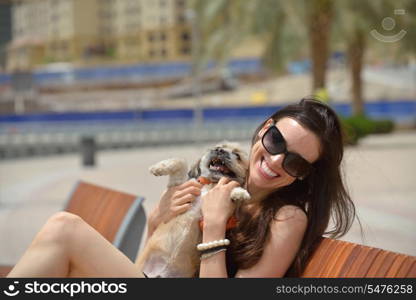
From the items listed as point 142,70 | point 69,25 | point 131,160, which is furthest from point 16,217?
point 69,25

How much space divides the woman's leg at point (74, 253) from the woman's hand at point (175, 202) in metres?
0.45

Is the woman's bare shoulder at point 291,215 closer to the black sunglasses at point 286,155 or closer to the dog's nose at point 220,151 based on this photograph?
the black sunglasses at point 286,155

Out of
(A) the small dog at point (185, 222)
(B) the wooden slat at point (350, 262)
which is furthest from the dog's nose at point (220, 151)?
(B) the wooden slat at point (350, 262)

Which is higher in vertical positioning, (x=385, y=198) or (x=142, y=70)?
(x=385, y=198)

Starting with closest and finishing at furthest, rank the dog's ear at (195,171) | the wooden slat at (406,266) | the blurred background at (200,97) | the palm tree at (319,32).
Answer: the wooden slat at (406,266) → the dog's ear at (195,171) → the blurred background at (200,97) → the palm tree at (319,32)

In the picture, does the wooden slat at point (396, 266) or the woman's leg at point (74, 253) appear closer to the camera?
the wooden slat at point (396, 266)

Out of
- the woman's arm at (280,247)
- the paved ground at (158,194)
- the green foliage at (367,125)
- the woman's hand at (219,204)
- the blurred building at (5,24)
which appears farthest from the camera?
the green foliage at (367,125)

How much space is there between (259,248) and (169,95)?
231 feet

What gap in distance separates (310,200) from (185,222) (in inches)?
19.0

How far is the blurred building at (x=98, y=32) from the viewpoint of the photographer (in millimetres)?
89688

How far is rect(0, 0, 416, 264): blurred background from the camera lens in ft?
36.8

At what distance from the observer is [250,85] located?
7450 centimetres

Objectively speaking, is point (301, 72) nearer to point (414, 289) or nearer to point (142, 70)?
point (142, 70)

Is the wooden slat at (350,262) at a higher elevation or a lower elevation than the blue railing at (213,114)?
higher
